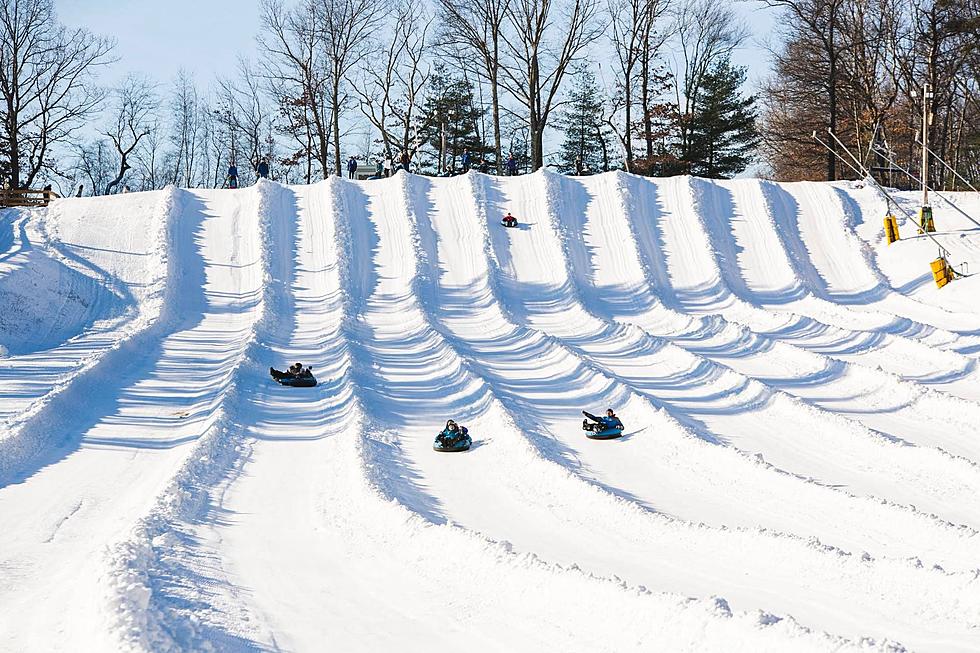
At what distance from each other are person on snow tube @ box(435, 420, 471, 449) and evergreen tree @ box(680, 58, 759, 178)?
97.0ft

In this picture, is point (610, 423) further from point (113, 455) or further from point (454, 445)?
point (113, 455)

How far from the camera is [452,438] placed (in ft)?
35.3

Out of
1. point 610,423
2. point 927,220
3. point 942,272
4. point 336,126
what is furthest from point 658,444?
point 336,126

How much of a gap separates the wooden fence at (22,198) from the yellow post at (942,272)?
22607mm

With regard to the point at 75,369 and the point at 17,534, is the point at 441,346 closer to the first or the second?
the point at 75,369

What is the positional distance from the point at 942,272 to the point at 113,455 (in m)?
16.7

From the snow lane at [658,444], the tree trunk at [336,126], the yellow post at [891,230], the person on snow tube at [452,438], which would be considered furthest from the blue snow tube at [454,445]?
the tree trunk at [336,126]

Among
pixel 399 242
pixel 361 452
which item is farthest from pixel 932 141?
pixel 361 452

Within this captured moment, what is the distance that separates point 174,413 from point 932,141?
28.3 metres

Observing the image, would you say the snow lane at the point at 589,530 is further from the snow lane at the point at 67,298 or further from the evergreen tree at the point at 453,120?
the evergreen tree at the point at 453,120

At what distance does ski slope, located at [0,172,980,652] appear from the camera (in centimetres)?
632

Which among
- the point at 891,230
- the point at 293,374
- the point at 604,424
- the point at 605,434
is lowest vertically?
the point at 605,434

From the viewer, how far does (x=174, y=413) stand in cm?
1210

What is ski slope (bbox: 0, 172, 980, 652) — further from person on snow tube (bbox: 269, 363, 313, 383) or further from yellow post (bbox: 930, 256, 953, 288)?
yellow post (bbox: 930, 256, 953, 288)
